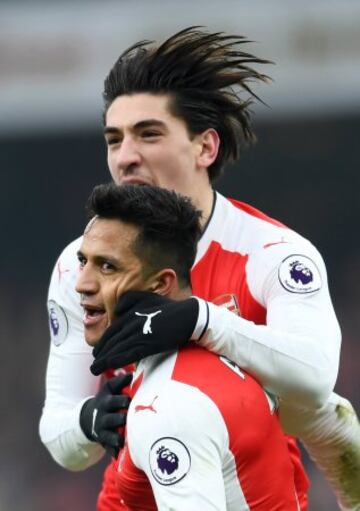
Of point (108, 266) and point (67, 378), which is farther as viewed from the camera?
point (67, 378)

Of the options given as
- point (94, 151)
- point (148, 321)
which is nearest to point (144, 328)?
point (148, 321)

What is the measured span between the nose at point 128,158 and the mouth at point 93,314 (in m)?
0.82

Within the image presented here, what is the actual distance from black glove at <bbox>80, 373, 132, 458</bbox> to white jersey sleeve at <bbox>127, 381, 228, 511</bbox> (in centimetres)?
64

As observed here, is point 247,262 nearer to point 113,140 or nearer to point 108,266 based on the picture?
point 113,140

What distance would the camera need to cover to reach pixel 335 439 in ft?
14.2

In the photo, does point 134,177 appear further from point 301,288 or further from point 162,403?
point 162,403

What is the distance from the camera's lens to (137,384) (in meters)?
3.42

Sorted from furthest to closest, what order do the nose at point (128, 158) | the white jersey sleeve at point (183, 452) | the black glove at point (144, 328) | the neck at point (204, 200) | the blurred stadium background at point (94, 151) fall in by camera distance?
the blurred stadium background at point (94, 151)
the neck at point (204, 200)
the nose at point (128, 158)
the black glove at point (144, 328)
the white jersey sleeve at point (183, 452)

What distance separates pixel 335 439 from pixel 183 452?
1.33m

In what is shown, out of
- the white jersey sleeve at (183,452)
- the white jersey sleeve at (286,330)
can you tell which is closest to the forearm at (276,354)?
the white jersey sleeve at (286,330)

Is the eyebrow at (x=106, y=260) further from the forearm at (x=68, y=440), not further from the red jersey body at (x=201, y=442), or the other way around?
the forearm at (x=68, y=440)

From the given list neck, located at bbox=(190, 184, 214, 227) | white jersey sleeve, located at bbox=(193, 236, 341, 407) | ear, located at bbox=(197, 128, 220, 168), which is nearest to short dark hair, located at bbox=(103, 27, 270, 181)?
ear, located at bbox=(197, 128, 220, 168)

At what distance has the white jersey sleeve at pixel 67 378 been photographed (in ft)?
14.1

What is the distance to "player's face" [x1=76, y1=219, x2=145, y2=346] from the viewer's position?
339 cm
